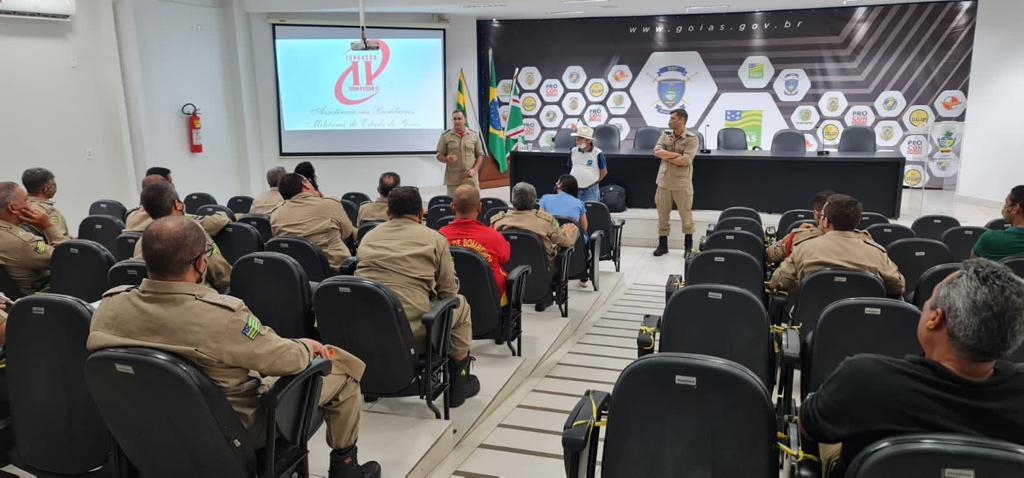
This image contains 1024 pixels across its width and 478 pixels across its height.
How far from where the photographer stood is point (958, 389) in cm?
151

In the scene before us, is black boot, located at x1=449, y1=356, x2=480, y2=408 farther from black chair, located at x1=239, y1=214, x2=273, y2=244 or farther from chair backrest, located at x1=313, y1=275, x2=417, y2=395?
black chair, located at x1=239, y1=214, x2=273, y2=244

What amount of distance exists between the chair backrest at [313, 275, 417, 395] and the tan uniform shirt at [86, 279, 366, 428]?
30.8 inches

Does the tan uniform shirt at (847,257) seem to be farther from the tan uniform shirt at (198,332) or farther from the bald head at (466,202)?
the tan uniform shirt at (198,332)

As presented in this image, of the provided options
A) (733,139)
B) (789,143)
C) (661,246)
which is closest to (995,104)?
(789,143)

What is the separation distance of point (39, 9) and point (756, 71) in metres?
10.2

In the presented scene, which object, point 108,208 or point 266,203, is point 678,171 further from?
point 108,208

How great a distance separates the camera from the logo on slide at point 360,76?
10609mm

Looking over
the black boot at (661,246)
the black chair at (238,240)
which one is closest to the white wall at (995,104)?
the black boot at (661,246)

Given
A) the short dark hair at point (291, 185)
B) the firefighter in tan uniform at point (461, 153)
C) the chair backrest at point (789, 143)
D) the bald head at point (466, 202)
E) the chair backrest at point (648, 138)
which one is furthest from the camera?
the chair backrest at point (648, 138)

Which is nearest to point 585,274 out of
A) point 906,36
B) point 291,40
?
point 291,40

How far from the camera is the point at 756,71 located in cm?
1133

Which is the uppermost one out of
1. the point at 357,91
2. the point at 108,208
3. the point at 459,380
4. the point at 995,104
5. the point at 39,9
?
the point at 39,9

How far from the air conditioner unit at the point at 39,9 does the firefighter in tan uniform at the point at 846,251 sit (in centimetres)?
814

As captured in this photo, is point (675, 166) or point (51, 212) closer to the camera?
point (51, 212)
